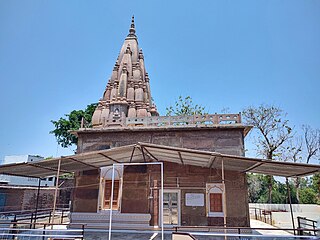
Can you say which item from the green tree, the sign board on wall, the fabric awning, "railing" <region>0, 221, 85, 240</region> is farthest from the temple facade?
the green tree

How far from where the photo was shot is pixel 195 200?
36.3 feet

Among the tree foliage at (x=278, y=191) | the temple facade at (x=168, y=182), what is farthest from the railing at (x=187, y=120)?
the tree foliage at (x=278, y=191)

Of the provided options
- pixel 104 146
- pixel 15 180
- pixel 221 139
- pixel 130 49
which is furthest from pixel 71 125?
pixel 221 139

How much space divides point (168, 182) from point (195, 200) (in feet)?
4.86

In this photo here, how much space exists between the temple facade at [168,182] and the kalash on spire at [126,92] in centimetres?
726

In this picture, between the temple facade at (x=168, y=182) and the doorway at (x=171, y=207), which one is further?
the doorway at (x=171, y=207)

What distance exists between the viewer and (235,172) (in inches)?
433

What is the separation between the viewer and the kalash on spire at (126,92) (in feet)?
67.1

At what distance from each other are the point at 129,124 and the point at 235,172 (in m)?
5.93

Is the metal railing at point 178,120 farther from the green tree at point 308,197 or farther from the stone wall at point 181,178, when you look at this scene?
the green tree at point 308,197

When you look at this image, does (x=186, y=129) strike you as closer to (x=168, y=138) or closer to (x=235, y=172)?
(x=168, y=138)

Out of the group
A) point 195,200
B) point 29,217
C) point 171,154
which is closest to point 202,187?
point 195,200

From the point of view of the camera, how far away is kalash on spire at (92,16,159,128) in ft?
67.1

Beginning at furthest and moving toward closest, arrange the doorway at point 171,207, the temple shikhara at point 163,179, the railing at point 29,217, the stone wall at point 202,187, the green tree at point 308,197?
the green tree at point 308,197 < the doorway at point 171,207 < the temple shikhara at point 163,179 < the stone wall at point 202,187 < the railing at point 29,217
